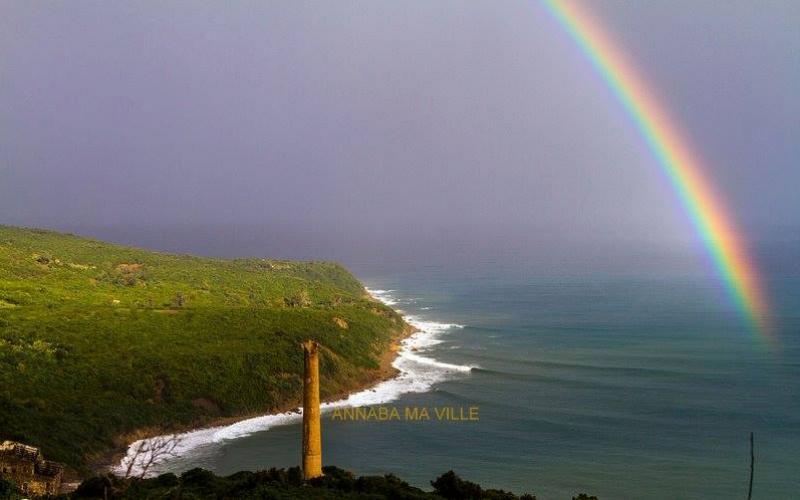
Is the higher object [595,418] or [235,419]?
[595,418]

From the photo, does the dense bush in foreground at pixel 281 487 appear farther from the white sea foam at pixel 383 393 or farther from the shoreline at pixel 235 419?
the shoreline at pixel 235 419

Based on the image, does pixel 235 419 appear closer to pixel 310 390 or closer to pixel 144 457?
pixel 144 457

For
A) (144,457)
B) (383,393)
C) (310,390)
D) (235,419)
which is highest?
(310,390)

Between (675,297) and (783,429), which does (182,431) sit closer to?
(783,429)

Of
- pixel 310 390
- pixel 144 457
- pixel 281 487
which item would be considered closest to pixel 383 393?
pixel 144 457

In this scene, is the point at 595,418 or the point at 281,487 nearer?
the point at 281,487

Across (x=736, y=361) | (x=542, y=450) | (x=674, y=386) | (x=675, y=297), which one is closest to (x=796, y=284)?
(x=675, y=297)
